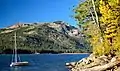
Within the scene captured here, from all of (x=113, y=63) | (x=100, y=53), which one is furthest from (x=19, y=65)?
(x=113, y=63)

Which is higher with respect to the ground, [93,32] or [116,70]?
[93,32]

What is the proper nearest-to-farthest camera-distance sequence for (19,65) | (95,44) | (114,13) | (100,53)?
(114,13) < (100,53) < (95,44) < (19,65)

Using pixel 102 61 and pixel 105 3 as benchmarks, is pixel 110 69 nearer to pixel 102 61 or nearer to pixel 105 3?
pixel 102 61

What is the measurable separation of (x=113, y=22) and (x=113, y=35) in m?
2.03

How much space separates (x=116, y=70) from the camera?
32.1 meters

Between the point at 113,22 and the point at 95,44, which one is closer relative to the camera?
the point at 113,22

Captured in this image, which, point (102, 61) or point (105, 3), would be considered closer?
point (102, 61)

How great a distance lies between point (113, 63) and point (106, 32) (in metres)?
13.8

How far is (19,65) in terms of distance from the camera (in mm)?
140625

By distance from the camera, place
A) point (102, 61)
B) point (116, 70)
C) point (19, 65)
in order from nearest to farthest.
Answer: point (116, 70) → point (102, 61) → point (19, 65)

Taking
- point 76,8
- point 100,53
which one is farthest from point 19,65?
point 100,53

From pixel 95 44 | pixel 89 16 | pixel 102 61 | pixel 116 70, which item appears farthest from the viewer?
pixel 89 16

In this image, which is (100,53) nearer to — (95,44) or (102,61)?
(95,44)

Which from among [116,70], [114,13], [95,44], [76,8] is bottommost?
[116,70]
